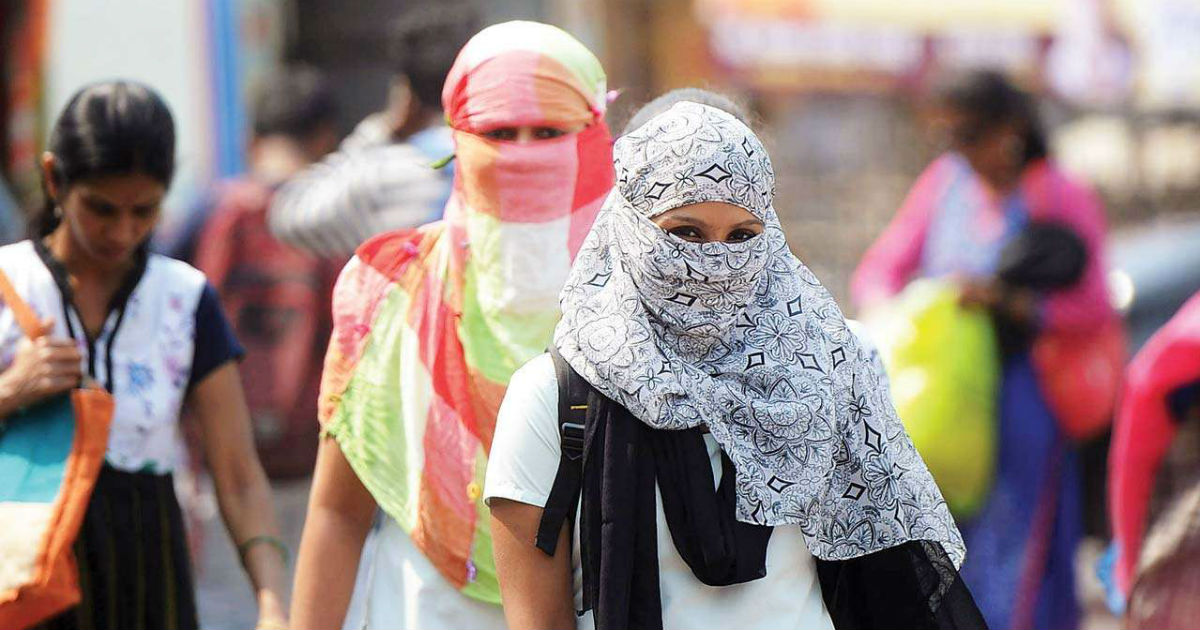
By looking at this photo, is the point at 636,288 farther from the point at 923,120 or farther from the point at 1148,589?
the point at 923,120

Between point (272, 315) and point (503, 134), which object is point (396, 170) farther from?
point (272, 315)

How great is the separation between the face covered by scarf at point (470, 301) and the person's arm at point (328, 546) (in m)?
0.07

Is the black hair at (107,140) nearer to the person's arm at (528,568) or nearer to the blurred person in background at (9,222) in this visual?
the person's arm at (528,568)

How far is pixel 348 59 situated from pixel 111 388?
9403mm

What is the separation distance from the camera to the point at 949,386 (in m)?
5.46

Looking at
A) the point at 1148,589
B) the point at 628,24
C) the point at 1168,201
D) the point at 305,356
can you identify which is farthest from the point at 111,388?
the point at 1168,201

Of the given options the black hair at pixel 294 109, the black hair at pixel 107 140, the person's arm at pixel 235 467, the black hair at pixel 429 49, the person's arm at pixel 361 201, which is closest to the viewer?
the black hair at pixel 107 140

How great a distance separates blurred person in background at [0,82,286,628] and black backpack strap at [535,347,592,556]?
94 cm

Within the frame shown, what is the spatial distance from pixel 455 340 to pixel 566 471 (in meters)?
0.66

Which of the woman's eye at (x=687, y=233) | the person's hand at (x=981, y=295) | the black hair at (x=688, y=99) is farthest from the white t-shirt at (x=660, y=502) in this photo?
the person's hand at (x=981, y=295)

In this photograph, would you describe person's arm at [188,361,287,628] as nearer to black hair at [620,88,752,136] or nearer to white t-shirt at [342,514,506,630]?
white t-shirt at [342,514,506,630]

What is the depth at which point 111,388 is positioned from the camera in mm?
3330

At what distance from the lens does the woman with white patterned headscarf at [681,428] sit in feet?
8.29

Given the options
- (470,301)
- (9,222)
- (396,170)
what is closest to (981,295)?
(396,170)
